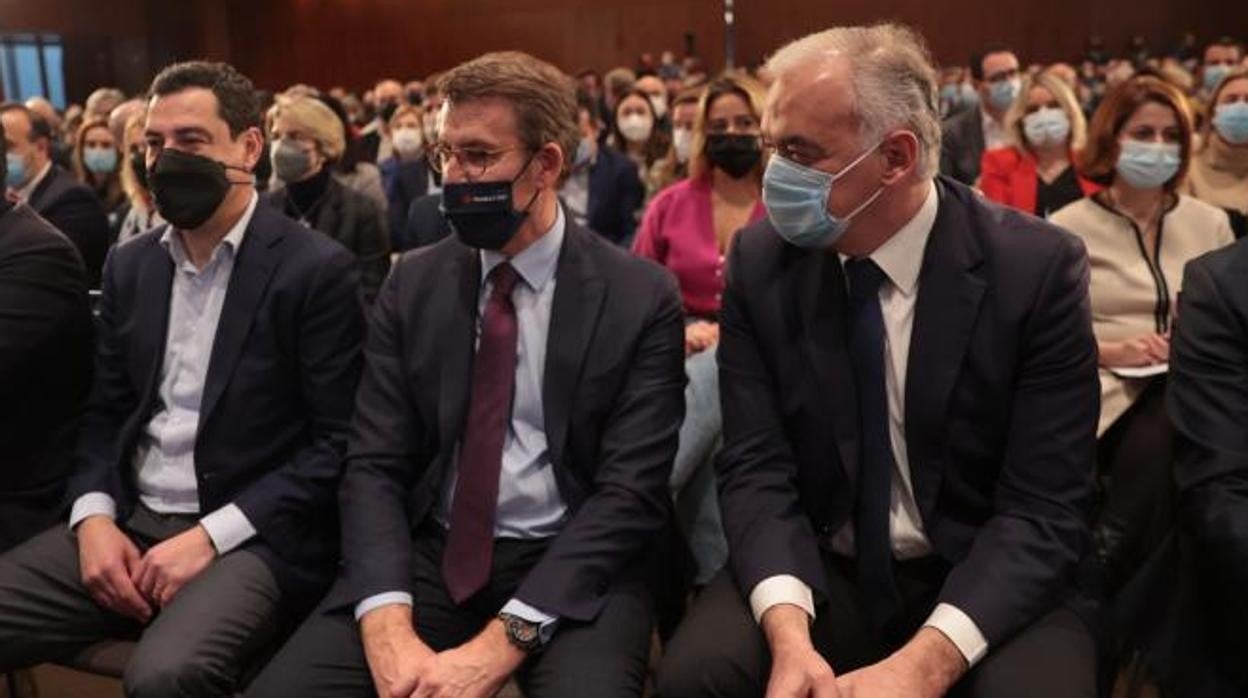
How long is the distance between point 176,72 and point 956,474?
5.94ft

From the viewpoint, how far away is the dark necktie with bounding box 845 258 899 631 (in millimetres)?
1946

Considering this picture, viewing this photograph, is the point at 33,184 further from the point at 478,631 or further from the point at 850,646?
the point at 850,646

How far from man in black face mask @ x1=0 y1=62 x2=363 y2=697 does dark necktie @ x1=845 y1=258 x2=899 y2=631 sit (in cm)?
105

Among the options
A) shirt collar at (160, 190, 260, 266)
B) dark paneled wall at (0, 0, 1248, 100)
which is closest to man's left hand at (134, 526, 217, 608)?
shirt collar at (160, 190, 260, 266)

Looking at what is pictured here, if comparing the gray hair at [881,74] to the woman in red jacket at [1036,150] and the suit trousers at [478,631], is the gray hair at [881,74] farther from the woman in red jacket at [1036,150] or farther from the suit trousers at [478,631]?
the woman in red jacket at [1036,150]

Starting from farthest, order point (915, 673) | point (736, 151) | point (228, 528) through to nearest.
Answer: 1. point (736, 151)
2. point (228, 528)
3. point (915, 673)

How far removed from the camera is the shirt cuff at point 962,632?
177cm

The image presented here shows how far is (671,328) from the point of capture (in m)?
2.18

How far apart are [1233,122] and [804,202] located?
2.62 m

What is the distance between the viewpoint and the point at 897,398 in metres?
1.97

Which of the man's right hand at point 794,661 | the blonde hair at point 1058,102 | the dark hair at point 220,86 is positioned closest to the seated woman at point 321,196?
the dark hair at point 220,86

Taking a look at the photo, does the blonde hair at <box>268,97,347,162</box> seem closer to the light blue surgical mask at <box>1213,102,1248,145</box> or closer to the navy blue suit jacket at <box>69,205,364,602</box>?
the navy blue suit jacket at <box>69,205,364,602</box>

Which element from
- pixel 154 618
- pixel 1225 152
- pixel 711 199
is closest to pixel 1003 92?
pixel 1225 152

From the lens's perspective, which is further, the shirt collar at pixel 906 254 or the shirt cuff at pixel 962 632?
the shirt collar at pixel 906 254
